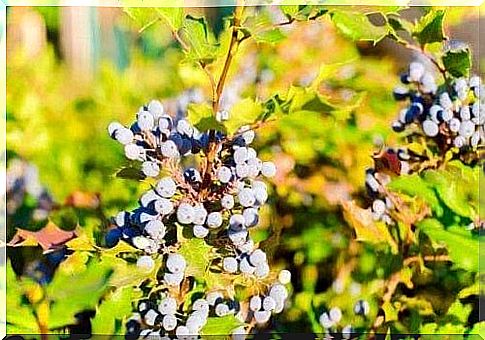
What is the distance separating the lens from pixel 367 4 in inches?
26.7

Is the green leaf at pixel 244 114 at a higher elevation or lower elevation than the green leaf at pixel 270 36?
lower

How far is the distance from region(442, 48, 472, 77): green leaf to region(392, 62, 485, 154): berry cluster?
42 millimetres

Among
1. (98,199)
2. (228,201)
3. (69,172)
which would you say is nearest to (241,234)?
(228,201)

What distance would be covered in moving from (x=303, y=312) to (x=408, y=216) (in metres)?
0.16

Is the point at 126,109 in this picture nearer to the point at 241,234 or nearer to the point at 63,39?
the point at 63,39

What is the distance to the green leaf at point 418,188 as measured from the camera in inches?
29.2

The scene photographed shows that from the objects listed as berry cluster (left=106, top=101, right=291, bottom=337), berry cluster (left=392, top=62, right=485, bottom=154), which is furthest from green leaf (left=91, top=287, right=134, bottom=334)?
berry cluster (left=392, top=62, right=485, bottom=154)

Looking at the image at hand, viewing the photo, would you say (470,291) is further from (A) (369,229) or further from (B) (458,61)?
(B) (458,61)

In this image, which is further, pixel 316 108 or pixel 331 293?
pixel 331 293

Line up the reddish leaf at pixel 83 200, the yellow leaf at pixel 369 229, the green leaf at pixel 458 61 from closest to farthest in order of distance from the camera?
the green leaf at pixel 458 61 → the yellow leaf at pixel 369 229 → the reddish leaf at pixel 83 200

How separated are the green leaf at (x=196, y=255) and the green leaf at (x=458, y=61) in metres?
0.29

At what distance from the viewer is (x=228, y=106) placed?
814 millimetres

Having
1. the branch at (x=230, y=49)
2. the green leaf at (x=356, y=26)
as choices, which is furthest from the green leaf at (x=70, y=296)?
the green leaf at (x=356, y=26)

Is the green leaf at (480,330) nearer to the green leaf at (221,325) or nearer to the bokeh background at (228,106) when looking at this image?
the bokeh background at (228,106)
